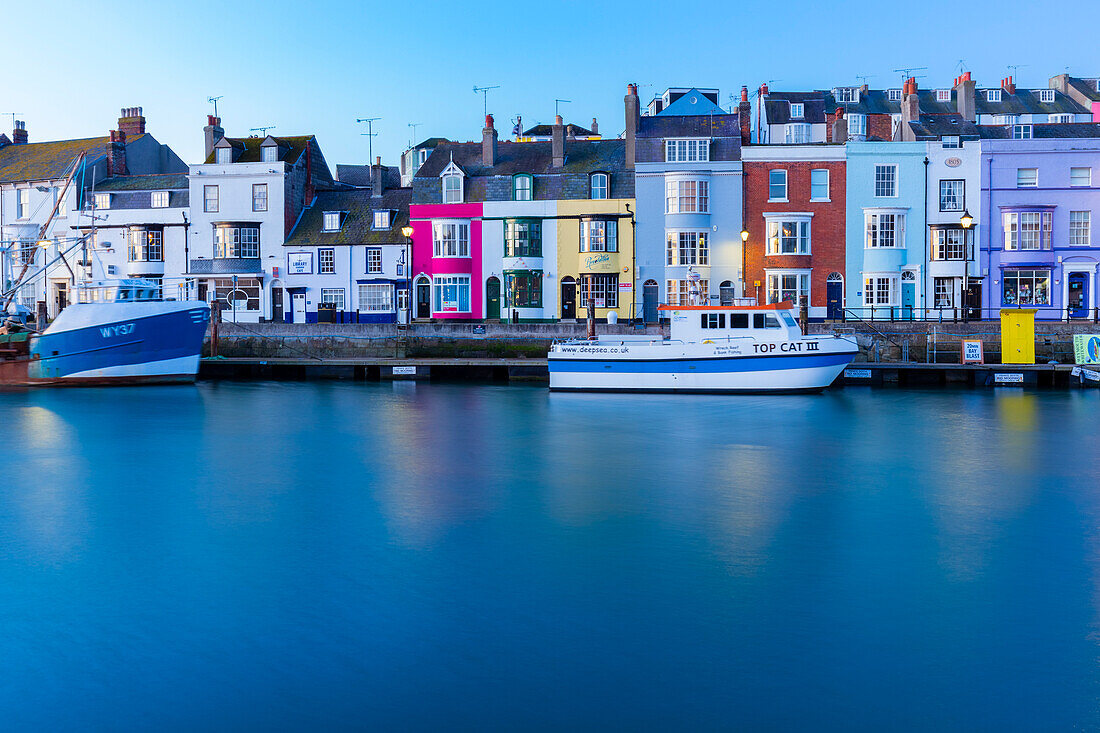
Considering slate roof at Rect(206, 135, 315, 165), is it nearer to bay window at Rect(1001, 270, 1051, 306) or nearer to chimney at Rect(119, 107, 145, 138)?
chimney at Rect(119, 107, 145, 138)

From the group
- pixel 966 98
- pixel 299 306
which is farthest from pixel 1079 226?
pixel 299 306

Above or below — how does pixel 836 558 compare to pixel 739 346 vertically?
below

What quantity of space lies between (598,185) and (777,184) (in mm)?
7544

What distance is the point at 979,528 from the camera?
13484 millimetres

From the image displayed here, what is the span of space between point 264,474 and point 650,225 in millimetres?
26601

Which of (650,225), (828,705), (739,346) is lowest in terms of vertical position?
(828,705)

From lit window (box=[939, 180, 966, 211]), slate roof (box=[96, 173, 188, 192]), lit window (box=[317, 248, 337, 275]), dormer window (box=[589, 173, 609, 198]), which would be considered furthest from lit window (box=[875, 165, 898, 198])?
slate roof (box=[96, 173, 188, 192])

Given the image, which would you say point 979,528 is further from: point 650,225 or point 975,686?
point 650,225

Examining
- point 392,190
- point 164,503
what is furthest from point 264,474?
point 392,190

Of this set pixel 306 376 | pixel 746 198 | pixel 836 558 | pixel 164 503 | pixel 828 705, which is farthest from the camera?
pixel 746 198

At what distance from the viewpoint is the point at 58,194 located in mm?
48875

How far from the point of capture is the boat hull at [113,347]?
108 feet

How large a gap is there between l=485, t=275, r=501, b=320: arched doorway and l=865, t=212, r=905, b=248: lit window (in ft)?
51.7

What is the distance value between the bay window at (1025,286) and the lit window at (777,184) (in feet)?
31.7
